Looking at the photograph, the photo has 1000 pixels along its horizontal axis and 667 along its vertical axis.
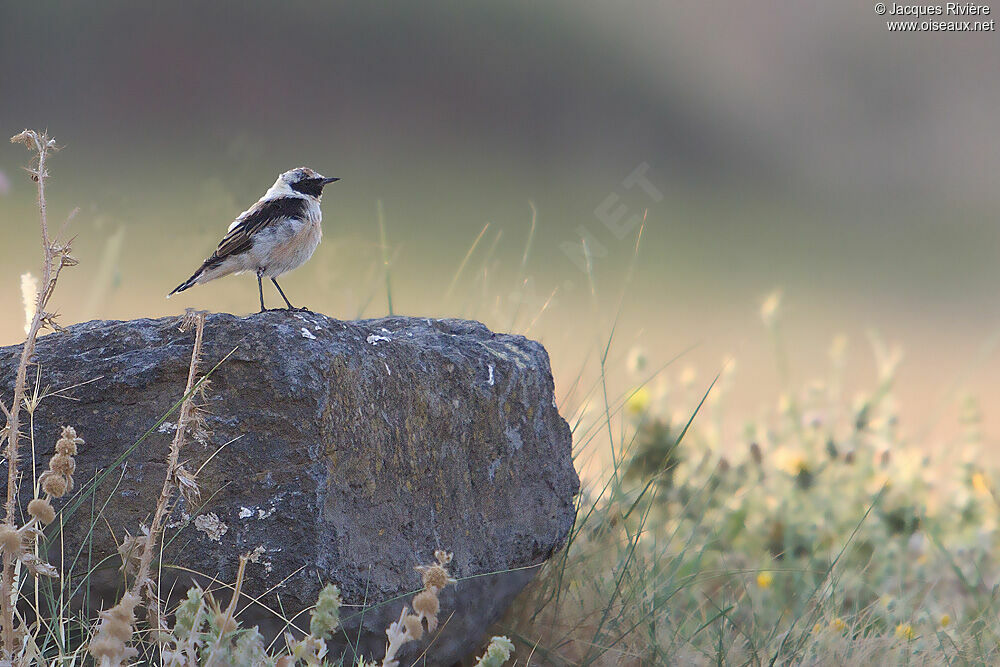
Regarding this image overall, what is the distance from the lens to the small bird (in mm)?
2873

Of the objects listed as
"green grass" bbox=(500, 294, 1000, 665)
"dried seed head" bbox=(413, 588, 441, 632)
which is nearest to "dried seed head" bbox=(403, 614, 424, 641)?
"dried seed head" bbox=(413, 588, 441, 632)

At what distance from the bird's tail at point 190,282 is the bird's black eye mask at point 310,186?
423 millimetres

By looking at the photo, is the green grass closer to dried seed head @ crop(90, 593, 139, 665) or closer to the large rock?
the large rock

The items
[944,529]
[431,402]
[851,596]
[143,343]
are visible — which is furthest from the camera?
[944,529]

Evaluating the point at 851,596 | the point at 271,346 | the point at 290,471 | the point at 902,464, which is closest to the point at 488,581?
the point at 290,471

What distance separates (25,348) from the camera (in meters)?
1.64

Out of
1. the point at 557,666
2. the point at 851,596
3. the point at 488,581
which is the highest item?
the point at 488,581

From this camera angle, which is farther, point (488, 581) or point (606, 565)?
point (606, 565)

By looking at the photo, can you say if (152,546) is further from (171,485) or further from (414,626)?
(414,626)

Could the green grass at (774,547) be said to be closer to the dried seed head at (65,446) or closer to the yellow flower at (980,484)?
the yellow flower at (980,484)

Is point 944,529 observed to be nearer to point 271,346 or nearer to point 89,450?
point 271,346

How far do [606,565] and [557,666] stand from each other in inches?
22.7

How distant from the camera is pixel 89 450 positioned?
2117mm

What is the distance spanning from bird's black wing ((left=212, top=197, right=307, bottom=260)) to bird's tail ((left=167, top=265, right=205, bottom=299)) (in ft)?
0.24
